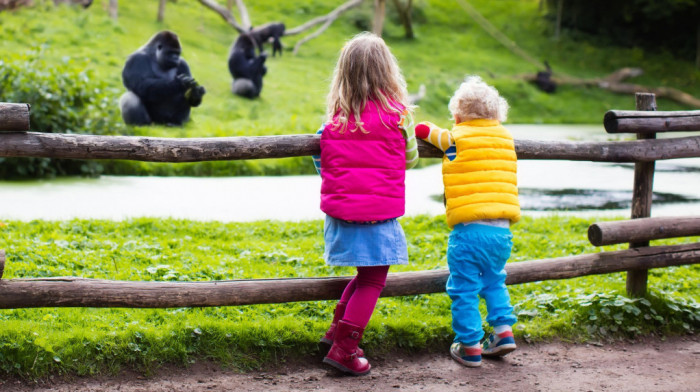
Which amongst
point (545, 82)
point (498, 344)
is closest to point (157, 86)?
point (498, 344)

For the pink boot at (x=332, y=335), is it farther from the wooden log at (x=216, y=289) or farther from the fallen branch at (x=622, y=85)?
the fallen branch at (x=622, y=85)

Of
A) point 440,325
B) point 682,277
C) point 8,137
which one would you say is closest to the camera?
point 8,137

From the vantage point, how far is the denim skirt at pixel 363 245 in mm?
3506

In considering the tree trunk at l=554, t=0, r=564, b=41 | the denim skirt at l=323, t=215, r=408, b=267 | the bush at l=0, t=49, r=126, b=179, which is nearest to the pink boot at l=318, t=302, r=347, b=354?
the denim skirt at l=323, t=215, r=408, b=267

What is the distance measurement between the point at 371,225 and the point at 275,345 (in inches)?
35.9

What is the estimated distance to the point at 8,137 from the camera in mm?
3479

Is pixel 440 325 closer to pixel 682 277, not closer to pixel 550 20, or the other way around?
pixel 682 277

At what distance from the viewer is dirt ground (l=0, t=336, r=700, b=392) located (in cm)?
361

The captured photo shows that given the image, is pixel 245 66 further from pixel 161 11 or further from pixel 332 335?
pixel 332 335

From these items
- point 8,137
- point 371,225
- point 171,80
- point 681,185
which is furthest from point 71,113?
point 681,185

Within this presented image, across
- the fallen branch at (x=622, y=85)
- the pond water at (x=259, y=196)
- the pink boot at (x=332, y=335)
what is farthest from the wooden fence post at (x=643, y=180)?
the fallen branch at (x=622, y=85)

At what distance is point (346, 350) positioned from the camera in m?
3.68

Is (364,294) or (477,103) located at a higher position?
(477,103)

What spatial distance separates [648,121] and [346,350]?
7.59 feet
